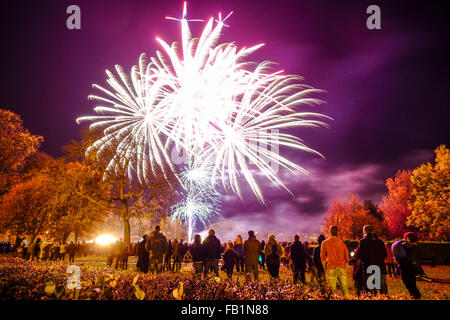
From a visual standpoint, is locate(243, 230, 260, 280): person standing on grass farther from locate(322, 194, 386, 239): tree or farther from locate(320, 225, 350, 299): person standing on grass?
locate(322, 194, 386, 239): tree

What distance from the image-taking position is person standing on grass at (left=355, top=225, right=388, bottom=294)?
25.6 feet

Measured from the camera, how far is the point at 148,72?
21.6 metres

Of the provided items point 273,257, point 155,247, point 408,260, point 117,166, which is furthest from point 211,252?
point 117,166

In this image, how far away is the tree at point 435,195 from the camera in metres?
31.4

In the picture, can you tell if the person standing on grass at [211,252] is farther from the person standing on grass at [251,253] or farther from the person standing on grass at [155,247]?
the person standing on grass at [155,247]

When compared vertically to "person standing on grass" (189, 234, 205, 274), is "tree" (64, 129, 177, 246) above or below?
above

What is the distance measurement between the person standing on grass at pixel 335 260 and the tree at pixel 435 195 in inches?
1233

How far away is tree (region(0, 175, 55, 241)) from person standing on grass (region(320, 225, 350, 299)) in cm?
3488

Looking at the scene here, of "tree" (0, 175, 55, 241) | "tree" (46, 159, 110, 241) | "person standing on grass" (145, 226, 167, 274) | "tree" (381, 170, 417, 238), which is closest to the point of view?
"person standing on grass" (145, 226, 167, 274)

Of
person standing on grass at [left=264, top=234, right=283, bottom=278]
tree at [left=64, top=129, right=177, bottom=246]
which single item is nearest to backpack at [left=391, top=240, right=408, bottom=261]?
person standing on grass at [left=264, top=234, right=283, bottom=278]

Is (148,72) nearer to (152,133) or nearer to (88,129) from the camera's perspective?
(152,133)
